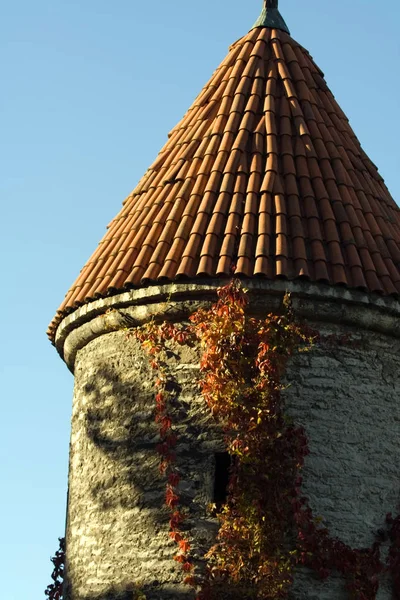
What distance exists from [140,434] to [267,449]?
976 mm

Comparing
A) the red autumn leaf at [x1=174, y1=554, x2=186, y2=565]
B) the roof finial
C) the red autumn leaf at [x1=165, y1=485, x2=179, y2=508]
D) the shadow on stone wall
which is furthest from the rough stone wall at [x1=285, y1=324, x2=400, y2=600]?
the roof finial

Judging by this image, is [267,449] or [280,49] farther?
[280,49]

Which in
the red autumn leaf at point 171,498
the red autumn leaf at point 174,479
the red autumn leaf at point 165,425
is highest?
the red autumn leaf at point 165,425

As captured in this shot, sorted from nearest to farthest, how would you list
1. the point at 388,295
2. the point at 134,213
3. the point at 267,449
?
the point at 267,449
the point at 388,295
the point at 134,213

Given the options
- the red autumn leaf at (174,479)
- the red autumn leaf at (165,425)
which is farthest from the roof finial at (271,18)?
the red autumn leaf at (174,479)

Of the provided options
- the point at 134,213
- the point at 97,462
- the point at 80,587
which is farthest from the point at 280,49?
the point at 80,587

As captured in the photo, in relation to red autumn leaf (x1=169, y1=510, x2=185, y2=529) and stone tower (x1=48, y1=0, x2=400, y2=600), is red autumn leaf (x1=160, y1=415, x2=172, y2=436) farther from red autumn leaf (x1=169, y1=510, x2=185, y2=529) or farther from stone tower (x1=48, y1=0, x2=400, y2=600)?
red autumn leaf (x1=169, y1=510, x2=185, y2=529)

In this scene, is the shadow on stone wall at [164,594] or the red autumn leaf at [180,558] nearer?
the shadow on stone wall at [164,594]

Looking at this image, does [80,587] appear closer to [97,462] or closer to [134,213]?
[97,462]

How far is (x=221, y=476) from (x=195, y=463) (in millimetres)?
197

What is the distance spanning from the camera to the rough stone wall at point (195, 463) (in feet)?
27.6

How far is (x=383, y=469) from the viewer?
8.67 meters

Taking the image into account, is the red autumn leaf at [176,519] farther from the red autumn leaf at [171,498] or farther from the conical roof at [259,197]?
the conical roof at [259,197]

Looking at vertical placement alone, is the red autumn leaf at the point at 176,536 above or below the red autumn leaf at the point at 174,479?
below
